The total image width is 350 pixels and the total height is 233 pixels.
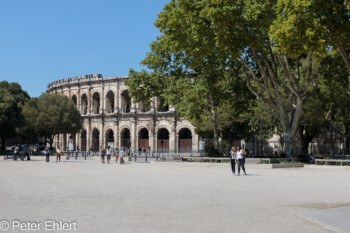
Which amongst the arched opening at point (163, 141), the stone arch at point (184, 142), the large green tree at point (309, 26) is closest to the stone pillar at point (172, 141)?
the arched opening at point (163, 141)

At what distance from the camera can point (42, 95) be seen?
49.5 meters

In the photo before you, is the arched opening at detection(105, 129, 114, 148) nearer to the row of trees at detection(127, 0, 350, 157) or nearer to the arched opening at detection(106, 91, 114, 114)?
the arched opening at detection(106, 91, 114, 114)

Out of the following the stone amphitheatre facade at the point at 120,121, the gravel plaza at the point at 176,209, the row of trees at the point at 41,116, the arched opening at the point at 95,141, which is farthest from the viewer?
the arched opening at the point at 95,141

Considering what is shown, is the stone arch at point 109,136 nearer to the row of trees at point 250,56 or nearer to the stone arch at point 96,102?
the stone arch at point 96,102

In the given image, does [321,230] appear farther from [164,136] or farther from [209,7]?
[164,136]

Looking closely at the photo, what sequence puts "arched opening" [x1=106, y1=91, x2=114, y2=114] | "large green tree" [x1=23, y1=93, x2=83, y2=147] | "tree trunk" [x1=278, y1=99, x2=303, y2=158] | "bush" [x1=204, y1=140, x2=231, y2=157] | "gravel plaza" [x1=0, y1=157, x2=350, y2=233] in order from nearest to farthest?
1. "gravel plaza" [x1=0, y1=157, x2=350, y2=233]
2. "tree trunk" [x1=278, y1=99, x2=303, y2=158]
3. "bush" [x1=204, y1=140, x2=231, y2=157]
4. "large green tree" [x1=23, y1=93, x2=83, y2=147]
5. "arched opening" [x1=106, y1=91, x2=114, y2=114]

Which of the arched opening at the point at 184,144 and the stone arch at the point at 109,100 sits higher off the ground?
the stone arch at the point at 109,100

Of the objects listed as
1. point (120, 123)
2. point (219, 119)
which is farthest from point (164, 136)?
point (219, 119)

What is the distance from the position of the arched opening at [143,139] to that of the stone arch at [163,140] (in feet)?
5.79

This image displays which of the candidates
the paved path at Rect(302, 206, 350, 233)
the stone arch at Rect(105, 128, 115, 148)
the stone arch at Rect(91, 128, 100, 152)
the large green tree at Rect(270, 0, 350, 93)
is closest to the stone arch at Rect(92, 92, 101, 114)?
the stone arch at Rect(91, 128, 100, 152)

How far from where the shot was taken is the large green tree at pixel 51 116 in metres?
46.1

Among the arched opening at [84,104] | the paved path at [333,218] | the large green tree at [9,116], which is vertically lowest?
the paved path at [333,218]

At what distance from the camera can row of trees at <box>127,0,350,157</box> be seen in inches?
674

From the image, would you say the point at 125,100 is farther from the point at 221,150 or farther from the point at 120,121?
the point at 221,150
